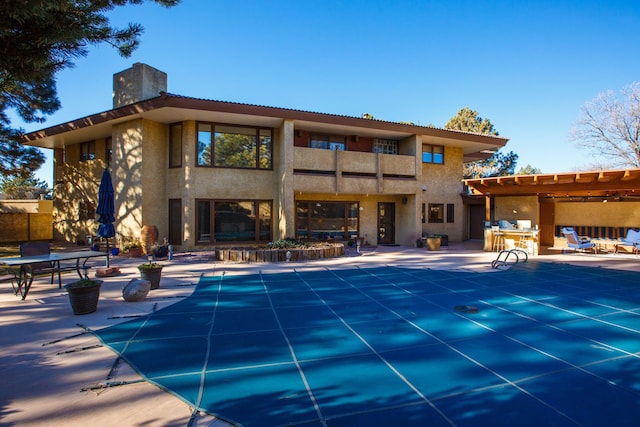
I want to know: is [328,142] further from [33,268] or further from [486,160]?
[486,160]

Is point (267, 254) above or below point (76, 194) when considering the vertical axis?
below

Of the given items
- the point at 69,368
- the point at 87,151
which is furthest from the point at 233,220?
the point at 69,368

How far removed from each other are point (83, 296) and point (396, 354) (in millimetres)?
5644

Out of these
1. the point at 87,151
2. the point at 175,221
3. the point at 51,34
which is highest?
the point at 87,151

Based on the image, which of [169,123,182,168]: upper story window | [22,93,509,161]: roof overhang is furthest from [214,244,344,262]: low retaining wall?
[22,93,509,161]: roof overhang

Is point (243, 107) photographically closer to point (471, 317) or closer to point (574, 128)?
point (471, 317)

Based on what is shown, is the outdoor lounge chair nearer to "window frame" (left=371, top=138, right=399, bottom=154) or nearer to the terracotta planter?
"window frame" (left=371, top=138, right=399, bottom=154)

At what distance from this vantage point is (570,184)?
13922mm

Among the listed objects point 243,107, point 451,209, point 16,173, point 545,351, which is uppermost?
point 243,107

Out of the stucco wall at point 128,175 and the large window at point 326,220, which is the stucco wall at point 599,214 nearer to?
the large window at point 326,220

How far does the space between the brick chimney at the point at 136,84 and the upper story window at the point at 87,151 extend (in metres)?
2.85

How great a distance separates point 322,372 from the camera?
3.95 metres

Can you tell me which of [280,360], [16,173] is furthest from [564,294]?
[16,173]

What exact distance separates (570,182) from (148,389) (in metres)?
16.6
